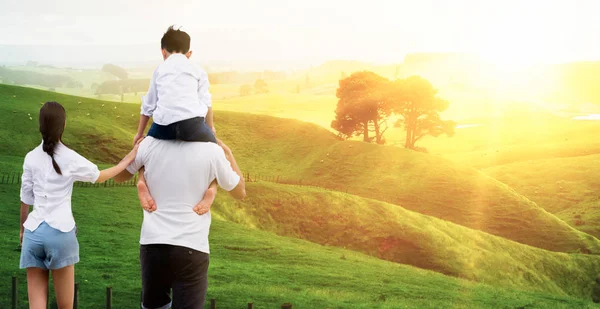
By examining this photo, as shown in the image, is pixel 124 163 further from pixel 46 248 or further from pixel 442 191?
pixel 442 191

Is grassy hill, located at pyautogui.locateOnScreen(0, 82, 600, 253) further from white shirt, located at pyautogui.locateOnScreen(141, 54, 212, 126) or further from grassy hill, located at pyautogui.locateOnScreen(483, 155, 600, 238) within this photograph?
white shirt, located at pyautogui.locateOnScreen(141, 54, 212, 126)

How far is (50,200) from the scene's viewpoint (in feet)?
30.0

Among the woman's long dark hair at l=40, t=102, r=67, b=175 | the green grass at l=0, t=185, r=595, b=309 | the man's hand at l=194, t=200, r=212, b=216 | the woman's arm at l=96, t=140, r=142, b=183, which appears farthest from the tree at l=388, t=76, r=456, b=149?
the man's hand at l=194, t=200, r=212, b=216

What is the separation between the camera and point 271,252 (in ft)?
124

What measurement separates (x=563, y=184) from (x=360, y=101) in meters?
37.5

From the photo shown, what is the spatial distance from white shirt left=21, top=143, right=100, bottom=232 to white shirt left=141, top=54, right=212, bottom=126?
91.7 inches

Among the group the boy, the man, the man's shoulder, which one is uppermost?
the boy

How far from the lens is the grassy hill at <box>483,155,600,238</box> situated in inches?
3725

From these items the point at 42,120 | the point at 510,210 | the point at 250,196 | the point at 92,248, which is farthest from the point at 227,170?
the point at 510,210

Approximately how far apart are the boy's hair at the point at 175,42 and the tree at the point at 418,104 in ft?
360

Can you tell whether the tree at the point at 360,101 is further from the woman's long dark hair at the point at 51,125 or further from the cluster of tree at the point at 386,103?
the woman's long dark hair at the point at 51,125

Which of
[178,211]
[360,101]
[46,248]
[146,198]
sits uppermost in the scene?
[360,101]

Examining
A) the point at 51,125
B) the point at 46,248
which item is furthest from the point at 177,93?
the point at 46,248

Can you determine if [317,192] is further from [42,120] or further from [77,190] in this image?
Result: [42,120]
